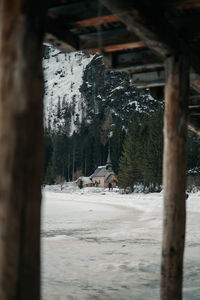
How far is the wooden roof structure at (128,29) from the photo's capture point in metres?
3.84

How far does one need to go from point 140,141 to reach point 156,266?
56338mm

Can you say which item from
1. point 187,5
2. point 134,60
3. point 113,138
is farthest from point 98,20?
point 113,138

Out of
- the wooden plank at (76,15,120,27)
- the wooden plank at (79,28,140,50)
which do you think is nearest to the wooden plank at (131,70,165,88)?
the wooden plank at (79,28,140,50)

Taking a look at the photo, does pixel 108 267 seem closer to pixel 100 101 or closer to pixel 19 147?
pixel 19 147

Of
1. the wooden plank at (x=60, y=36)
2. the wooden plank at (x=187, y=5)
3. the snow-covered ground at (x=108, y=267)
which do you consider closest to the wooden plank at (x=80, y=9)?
the wooden plank at (x=60, y=36)

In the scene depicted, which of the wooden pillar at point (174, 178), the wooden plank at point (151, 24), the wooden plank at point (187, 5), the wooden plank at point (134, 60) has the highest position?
the wooden plank at point (187, 5)

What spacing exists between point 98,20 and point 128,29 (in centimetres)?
54

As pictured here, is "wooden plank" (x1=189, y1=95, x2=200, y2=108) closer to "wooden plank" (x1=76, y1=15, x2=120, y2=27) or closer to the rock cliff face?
"wooden plank" (x1=76, y1=15, x2=120, y2=27)

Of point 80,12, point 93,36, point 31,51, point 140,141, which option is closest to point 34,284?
point 31,51

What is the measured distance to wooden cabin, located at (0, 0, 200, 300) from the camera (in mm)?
2211

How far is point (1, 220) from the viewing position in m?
2.22

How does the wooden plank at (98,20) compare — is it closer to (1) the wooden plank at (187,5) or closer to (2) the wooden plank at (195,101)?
(1) the wooden plank at (187,5)

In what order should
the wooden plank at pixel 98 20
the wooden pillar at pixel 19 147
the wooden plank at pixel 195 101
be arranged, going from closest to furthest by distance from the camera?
the wooden pillar at pixel 19 147 → the wooden plank at pixel 98 20 → the wooden plank at pixel 195 101

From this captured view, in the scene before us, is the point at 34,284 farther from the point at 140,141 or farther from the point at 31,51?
the point at 140,141
